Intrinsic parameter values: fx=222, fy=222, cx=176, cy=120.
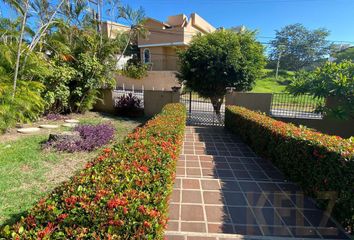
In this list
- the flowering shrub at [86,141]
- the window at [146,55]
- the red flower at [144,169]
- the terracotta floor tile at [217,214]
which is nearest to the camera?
the red flower at [144,169]

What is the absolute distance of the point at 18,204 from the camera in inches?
115

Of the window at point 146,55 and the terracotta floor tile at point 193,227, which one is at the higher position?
the window at point 146,55

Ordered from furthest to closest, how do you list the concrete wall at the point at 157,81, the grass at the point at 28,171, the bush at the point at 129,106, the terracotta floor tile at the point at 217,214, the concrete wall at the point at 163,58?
the concrete wall at the point at 163,58, the concrete wall at the point at 157,81, the bush at the point at 129,106, the grass at the point at 28,171, the terracotta floor tile at the point at 217,214

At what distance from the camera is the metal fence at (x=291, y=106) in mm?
9141

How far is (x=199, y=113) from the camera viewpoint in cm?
1009

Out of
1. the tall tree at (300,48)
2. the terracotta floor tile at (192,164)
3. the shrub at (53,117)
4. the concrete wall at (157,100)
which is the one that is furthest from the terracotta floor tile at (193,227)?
the tall tree at (300,48)

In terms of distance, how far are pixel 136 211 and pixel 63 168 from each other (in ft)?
11.2

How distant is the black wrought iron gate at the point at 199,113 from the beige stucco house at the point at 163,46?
9.46m

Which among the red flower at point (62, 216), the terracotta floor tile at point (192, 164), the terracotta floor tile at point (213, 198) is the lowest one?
the terracotta floor tile at point (192, 164)

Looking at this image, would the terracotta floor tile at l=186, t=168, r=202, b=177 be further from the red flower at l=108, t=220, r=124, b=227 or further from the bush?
the bush

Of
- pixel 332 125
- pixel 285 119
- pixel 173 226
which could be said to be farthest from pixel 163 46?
pixel 173 226

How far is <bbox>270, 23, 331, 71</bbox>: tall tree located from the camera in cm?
4222

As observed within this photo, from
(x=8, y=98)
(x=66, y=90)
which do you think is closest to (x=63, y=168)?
(x=8, y=98)

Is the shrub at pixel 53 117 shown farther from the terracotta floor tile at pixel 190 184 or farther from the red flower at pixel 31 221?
the red flower at pixel 31 221
